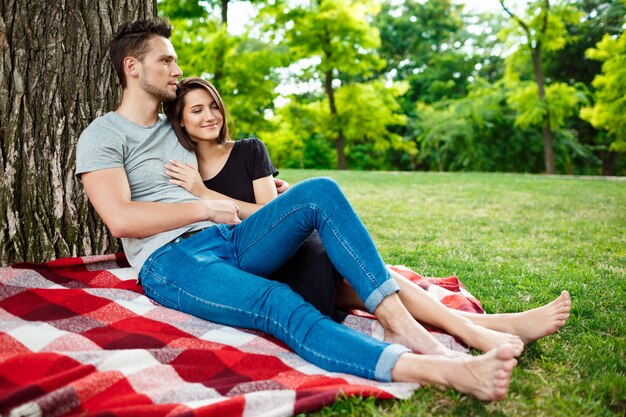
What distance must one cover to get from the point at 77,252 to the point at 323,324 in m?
1.89

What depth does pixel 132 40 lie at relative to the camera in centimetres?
308

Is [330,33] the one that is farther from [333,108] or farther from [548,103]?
[548,103]

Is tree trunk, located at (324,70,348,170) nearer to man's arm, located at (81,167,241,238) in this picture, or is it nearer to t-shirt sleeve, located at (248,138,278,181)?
t-shirt sleeve, located at (248,138,278,181)

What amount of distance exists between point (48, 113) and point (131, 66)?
61cm

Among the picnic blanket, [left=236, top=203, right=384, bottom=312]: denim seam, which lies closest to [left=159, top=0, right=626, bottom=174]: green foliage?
the picnic blanket

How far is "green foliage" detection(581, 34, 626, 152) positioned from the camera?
16.6m

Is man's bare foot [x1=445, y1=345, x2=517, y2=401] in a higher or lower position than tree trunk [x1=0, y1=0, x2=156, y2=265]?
lower

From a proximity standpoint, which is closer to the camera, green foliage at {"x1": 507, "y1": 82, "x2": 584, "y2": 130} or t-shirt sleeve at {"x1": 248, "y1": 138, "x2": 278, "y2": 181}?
t-shirt sleeve at {"x1": 248, "y1": 138, "x2": 278, "y2": 181}

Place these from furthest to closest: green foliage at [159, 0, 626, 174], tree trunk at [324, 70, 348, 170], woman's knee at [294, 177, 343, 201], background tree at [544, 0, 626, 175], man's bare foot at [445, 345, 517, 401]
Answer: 1. background tree at [544, 0, 626, 175]
2. tree trunk at [324, 70, 348, 170]
3. green foliage at [159, 0, 626, 174]
4. woman's knee at [294, 177, 343, 201]
5. man's bare foot at [445, 345, 517, 401]

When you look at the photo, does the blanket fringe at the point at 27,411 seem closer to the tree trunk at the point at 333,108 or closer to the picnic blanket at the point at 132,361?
the picnic blanket at the point at 132,361

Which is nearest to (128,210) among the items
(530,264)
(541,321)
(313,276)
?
(313,276)

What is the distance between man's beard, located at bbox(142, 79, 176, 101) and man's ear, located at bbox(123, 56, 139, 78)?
0.08m

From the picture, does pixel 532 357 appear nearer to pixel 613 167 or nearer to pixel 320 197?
pixel 320 197

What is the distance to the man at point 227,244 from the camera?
208 centimetres
